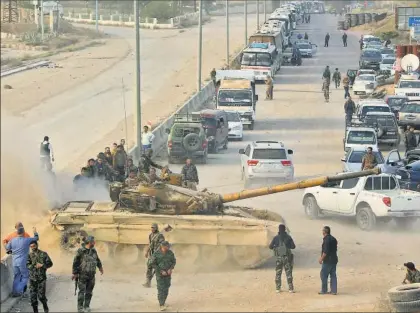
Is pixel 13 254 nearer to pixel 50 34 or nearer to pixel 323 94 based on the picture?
pixel 323 94

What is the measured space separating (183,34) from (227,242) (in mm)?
89526

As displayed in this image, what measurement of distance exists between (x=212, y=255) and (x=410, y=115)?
24.2m

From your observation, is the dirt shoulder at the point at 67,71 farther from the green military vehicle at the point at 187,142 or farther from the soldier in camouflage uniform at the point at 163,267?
the soldier in camouflage uniform at the point at 163,267

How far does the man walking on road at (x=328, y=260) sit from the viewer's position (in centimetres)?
1938

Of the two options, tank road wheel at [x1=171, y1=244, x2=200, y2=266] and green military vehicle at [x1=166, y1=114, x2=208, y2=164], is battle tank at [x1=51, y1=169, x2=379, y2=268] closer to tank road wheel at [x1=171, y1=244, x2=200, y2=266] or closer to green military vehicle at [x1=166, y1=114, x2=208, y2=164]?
tank road wheel at [x1=171, y1=244, x2=200, y2=266]

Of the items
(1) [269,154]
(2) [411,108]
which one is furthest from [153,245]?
(2) [411,108]

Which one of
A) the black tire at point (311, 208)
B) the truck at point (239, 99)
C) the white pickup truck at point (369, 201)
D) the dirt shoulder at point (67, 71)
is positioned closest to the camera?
the white pickup truck at point (369, 201)

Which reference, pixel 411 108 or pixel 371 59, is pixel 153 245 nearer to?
pixel 411 108

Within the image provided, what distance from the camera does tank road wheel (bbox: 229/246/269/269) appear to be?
21656mm

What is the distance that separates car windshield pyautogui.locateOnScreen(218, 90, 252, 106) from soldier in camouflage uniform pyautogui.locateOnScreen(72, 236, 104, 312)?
28.8 m

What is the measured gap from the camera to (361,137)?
123 ft

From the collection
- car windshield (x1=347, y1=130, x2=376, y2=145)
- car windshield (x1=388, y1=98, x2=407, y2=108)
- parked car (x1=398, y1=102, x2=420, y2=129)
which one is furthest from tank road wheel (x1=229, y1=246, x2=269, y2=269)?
car windshield (x1=388, y1=98, x2=407, y2=108)

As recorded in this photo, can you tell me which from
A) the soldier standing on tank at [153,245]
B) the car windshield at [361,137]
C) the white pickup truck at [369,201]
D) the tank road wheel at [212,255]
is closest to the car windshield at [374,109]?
the car windshield at [361,137]

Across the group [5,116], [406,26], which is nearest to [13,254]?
[5,116]
